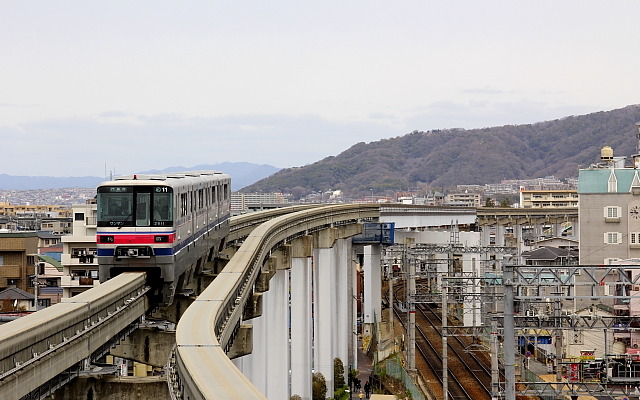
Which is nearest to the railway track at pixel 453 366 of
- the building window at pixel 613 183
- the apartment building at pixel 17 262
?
the building window at pixel 613 183

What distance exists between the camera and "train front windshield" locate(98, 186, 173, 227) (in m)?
18.6

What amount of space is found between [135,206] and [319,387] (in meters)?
22.1

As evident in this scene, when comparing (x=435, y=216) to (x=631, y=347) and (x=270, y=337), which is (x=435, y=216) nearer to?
(x=631, y=347)

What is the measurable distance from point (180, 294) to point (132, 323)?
383 cm

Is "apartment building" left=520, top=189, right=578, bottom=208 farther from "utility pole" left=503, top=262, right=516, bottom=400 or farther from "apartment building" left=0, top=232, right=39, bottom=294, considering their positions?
"utility pole" left=503, top=262, right=516, bottom=400

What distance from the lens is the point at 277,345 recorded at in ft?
107

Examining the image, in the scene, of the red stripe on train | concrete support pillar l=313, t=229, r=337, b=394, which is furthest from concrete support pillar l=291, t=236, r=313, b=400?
the red stripe on train

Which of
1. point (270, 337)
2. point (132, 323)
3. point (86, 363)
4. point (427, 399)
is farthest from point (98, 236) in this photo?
point (427, 399)

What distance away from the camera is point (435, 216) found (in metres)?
76.7

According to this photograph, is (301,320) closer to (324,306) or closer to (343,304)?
(324,306)

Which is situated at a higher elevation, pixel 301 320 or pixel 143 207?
pixel 143 207

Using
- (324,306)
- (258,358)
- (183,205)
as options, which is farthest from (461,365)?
(183,205)

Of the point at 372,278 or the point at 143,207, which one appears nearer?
the point at 143,207

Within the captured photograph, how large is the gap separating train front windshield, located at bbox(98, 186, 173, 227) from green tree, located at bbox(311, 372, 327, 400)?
20598mm
